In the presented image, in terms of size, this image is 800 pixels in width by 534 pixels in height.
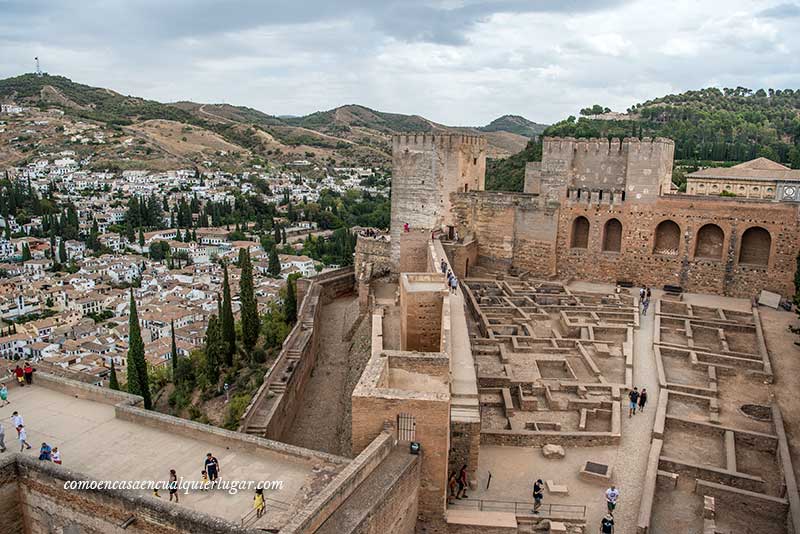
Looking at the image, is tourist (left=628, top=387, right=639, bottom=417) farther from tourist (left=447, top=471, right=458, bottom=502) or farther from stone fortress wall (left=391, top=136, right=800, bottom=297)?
stone fortress wall (left=391, top=136, right=800, bottom=297)

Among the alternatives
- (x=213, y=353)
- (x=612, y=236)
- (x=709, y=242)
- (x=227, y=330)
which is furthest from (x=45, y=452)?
(x=709, y=242)

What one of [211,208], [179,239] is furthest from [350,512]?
[211,208]

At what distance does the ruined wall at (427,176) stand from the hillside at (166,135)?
78.5 meters

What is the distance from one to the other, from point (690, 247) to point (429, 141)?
1032 centimetres

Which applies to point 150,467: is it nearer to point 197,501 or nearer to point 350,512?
point 197,501

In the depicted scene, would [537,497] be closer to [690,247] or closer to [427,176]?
[690,247]

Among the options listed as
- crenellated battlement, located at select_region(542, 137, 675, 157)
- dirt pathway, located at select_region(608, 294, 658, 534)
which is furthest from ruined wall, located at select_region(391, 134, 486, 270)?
dirt pathway, located at select_region(608, 294, 658, 534)

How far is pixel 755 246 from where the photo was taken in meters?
22.1

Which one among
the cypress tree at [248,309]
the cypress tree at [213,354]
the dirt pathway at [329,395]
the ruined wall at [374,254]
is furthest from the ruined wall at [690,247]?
the cypress tree at [213,354]

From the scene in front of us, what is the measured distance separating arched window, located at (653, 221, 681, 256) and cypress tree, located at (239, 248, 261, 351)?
15892mm

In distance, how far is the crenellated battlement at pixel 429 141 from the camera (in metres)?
24.7

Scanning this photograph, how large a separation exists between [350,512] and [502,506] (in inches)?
129

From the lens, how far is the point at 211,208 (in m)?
86.1

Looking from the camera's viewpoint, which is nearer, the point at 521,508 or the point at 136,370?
the point at 521,508
